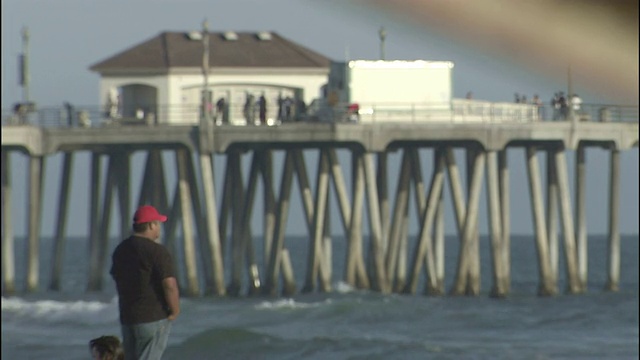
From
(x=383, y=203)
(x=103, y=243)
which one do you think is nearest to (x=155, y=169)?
(x=103, y=243)

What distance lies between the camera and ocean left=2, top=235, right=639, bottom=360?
113 ft

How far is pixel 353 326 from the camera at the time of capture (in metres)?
44.8

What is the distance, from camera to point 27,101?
5369 centimetres

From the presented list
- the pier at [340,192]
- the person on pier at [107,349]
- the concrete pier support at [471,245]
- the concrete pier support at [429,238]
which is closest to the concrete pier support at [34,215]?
the pier at [340,192]

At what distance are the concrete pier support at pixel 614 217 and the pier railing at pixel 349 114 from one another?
1.26m

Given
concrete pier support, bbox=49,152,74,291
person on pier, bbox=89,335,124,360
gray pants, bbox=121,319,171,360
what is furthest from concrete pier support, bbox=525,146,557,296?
person on pier, bbox=89,335,124,360

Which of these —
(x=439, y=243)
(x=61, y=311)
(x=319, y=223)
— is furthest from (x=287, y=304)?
(x=439, y=243)

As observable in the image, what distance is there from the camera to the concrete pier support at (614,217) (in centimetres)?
5078

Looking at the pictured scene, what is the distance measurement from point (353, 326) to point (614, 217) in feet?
32.3

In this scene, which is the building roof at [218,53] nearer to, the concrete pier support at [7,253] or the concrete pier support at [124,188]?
the concrete pier support at [124,188]

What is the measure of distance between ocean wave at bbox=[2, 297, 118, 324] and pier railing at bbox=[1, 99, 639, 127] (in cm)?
473

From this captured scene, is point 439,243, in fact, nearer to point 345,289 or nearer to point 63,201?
point 345,289

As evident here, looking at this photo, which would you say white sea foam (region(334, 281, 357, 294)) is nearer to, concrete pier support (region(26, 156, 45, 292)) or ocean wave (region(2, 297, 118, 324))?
ocean wave (region(2, 297, 118, 324))

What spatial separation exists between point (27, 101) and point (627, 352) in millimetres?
23199
